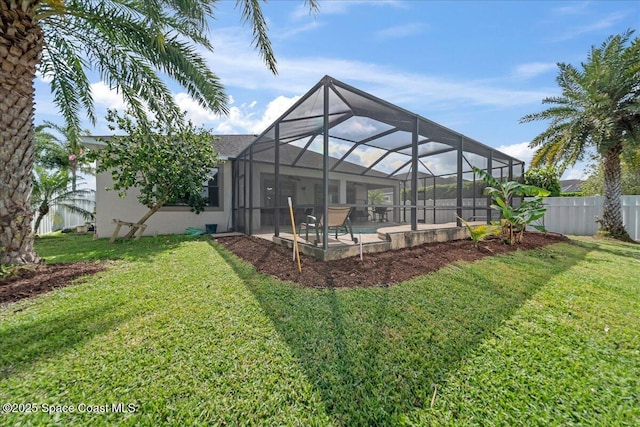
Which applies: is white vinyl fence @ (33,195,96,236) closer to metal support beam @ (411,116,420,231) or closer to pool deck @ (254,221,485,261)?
pool deck @ (254,221,485,261)

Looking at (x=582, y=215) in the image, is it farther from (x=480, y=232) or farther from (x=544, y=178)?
(x=480, y=232)

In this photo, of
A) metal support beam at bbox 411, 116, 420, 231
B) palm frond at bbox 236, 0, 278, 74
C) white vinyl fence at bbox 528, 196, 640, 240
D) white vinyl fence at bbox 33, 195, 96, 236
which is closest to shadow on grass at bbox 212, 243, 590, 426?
metal support beam at bbox 411, 116, 420, 231

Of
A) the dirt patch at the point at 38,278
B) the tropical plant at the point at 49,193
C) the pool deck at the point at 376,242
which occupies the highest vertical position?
the tropical plant at the point at 49,193

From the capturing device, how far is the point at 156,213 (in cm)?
896

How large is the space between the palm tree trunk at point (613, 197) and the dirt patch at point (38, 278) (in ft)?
50.3

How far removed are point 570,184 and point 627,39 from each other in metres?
34.6

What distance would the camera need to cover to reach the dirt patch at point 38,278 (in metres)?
3.19

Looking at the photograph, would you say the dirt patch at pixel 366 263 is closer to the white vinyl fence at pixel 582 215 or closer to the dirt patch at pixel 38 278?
the dirt patch at pixel 38 278

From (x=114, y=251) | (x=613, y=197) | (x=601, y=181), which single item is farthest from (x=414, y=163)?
(x=601, y=181)

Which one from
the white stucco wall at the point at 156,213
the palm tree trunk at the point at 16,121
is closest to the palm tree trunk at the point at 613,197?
the white stucco wall at the point at 156,213

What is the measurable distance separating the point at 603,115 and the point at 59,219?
21.0 metres

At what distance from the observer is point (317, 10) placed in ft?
16.3

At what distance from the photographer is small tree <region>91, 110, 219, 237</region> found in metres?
7.04

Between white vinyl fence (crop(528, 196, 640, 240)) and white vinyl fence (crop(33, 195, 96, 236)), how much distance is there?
2008cm
